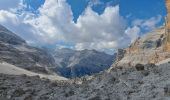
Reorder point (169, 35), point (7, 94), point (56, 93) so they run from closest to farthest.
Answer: point (56, 93) → point (7, 94) → point (169, 35)

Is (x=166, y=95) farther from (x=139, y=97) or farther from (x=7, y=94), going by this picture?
(x=7, y=94)

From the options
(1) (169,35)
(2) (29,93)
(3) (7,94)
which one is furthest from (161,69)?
(1) (169,35)

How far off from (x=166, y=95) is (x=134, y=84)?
183 inches

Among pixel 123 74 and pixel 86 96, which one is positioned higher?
pixel 123 74

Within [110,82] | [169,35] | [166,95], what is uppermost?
[169,35]

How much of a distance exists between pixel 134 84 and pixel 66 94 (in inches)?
203

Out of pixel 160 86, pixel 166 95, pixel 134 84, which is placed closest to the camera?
pixel 166 95

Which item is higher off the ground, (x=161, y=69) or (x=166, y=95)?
(x=161, y=69)

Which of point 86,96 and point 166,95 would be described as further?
point 86,96

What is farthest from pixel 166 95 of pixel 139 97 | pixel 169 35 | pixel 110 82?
pixel 169 35

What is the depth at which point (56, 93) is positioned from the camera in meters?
29.4

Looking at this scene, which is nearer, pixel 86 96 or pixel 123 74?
pixel 86 96

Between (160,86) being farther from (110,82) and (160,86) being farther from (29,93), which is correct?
(29,93)

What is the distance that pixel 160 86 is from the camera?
83.6 ft
